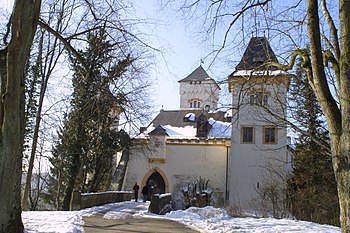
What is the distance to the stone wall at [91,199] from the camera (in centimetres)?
1611

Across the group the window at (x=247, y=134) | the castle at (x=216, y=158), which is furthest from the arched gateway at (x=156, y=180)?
the window at (x=247, y=134)

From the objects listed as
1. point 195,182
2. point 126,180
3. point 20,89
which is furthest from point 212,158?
point 20,89

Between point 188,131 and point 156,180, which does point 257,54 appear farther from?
point 188,131

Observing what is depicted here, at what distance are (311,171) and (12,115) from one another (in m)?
20.7

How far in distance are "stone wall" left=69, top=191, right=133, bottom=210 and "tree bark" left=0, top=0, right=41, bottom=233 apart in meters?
8.91

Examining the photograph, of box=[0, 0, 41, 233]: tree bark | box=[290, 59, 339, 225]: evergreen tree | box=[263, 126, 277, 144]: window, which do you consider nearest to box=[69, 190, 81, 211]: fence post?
box=[0, 0, 41, 233]: tree bark

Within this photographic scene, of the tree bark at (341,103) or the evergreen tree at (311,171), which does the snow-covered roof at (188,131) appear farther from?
the tree bark at (341,103)

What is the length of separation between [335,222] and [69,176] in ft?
49.6

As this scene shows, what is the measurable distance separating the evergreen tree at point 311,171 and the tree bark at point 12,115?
462 inches

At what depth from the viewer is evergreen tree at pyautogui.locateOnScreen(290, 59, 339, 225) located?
17.8m

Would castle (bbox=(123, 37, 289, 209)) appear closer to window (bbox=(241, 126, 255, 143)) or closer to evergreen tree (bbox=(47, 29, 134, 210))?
window (bbox=(241, 126, 255, 143))

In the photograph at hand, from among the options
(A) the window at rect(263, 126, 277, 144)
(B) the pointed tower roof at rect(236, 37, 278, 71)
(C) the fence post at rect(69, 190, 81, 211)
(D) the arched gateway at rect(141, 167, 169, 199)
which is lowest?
(C) the fence post at rect(69, 190, 81, 211)

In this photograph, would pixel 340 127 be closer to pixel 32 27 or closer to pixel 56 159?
pixel 32 27

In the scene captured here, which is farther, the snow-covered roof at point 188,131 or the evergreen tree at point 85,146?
the snow-covered roof at point 188,131
